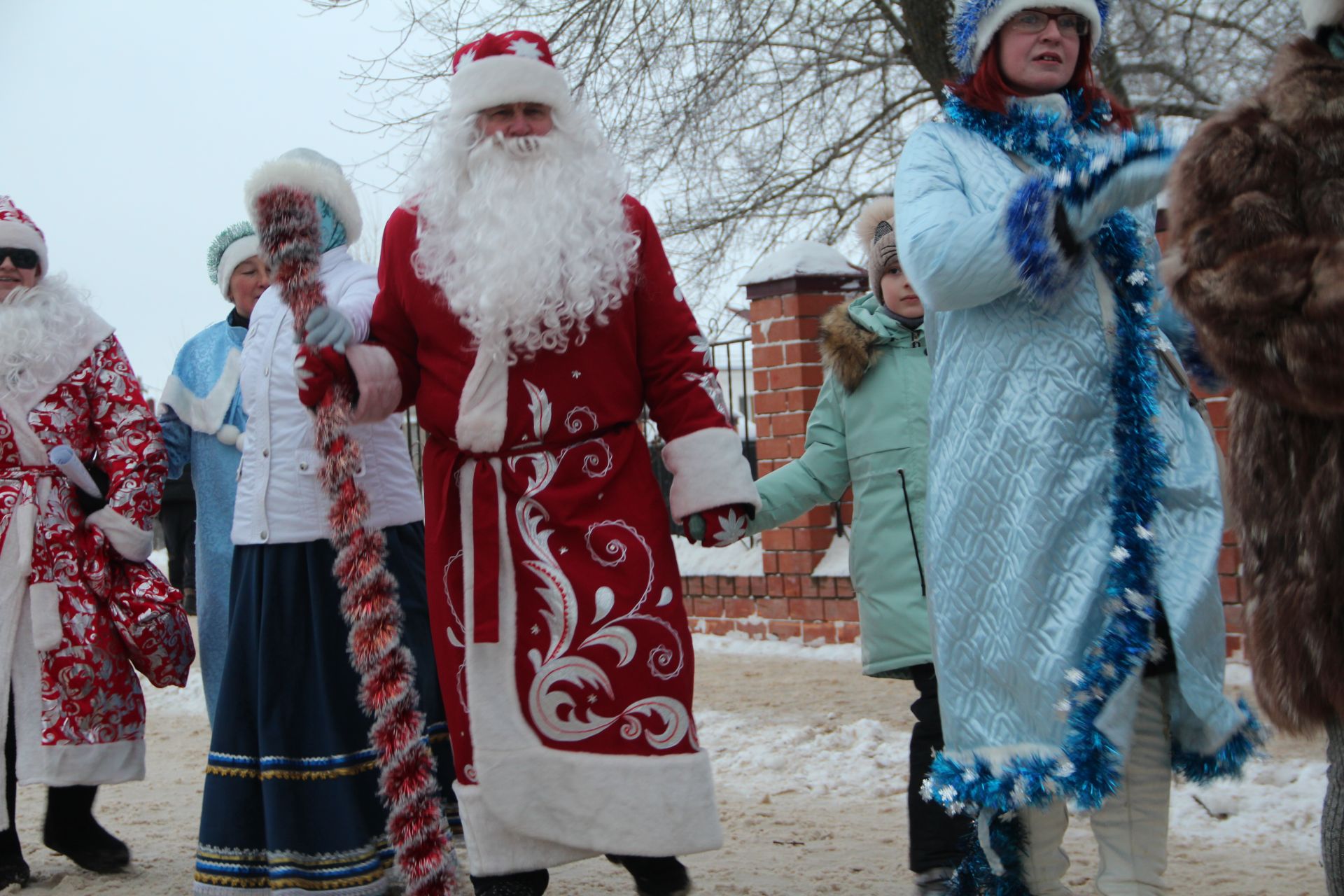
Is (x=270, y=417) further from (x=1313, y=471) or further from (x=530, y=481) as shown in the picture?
(x=1313, y=471)

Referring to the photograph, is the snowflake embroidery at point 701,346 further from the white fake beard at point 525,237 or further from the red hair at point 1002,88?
A: the red hair at point 1002,88

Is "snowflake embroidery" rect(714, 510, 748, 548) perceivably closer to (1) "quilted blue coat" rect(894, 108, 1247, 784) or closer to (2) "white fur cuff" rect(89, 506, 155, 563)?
(1) "quilted blue coat" rect(894, 108, 1247, 784)

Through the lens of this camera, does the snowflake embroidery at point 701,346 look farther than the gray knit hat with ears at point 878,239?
No

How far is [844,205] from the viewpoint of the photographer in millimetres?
14117

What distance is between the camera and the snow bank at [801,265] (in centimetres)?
832

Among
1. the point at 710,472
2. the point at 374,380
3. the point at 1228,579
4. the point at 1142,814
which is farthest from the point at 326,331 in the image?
the point at 1228,579

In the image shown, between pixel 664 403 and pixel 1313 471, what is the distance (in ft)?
5.48

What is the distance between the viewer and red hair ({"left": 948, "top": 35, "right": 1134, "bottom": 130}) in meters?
2.99

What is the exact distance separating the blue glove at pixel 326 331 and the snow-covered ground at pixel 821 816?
1.67 m

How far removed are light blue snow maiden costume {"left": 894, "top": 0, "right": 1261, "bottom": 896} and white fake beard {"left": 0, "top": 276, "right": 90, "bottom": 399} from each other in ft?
9.40

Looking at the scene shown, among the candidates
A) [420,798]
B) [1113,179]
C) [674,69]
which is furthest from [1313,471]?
[674,69]

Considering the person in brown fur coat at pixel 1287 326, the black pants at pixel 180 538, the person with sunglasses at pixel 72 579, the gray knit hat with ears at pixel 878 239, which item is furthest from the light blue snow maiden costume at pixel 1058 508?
the black pants at pixel 180 538

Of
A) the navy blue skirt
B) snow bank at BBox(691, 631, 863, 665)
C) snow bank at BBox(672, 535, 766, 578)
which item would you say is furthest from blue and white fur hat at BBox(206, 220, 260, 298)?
snow bank at BBox(672, 535, 766, 578)

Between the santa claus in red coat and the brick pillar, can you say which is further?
the brick pillar
